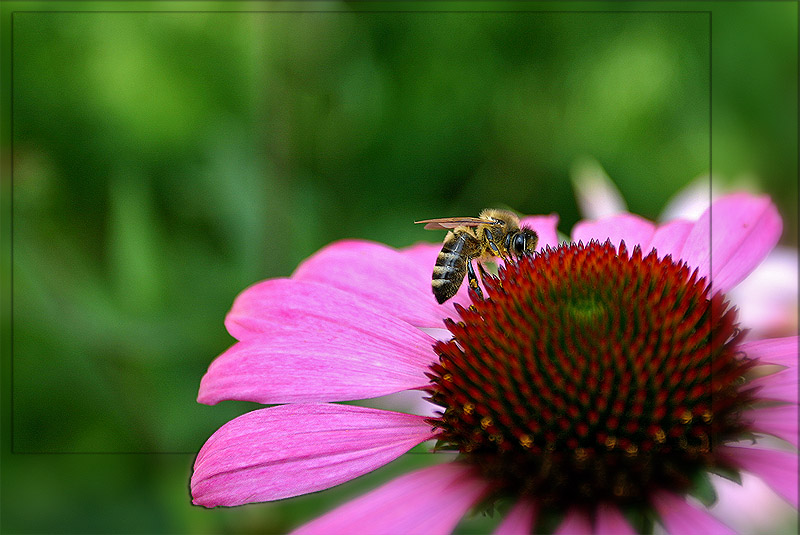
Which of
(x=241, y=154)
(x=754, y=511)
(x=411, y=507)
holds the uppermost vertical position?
(x=241, y=154)

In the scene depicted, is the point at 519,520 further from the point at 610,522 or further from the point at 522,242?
the point at 522,242

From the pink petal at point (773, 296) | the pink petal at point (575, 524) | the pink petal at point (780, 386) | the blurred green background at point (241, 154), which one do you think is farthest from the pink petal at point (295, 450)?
the pink petal at point (773, 296)

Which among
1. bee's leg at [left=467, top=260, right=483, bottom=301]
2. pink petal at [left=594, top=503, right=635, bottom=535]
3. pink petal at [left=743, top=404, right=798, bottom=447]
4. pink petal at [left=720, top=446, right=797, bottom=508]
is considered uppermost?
bee's leg at [left=467, top=260, right=483, bottom=301]

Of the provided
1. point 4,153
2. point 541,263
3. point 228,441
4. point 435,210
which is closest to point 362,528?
point 228,441

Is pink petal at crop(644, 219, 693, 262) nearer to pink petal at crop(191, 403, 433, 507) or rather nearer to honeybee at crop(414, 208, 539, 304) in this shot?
honeybee at crop(414, 208, 539, 304)

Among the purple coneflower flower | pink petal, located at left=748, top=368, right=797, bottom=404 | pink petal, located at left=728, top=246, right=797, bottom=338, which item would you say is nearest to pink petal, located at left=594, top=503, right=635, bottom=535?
the purple coneflower flower

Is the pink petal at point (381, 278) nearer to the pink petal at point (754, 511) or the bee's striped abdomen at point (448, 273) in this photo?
the bee's striped abdomen at point (448, 273)

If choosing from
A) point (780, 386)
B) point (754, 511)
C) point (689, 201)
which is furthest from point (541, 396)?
point (689, 201)
